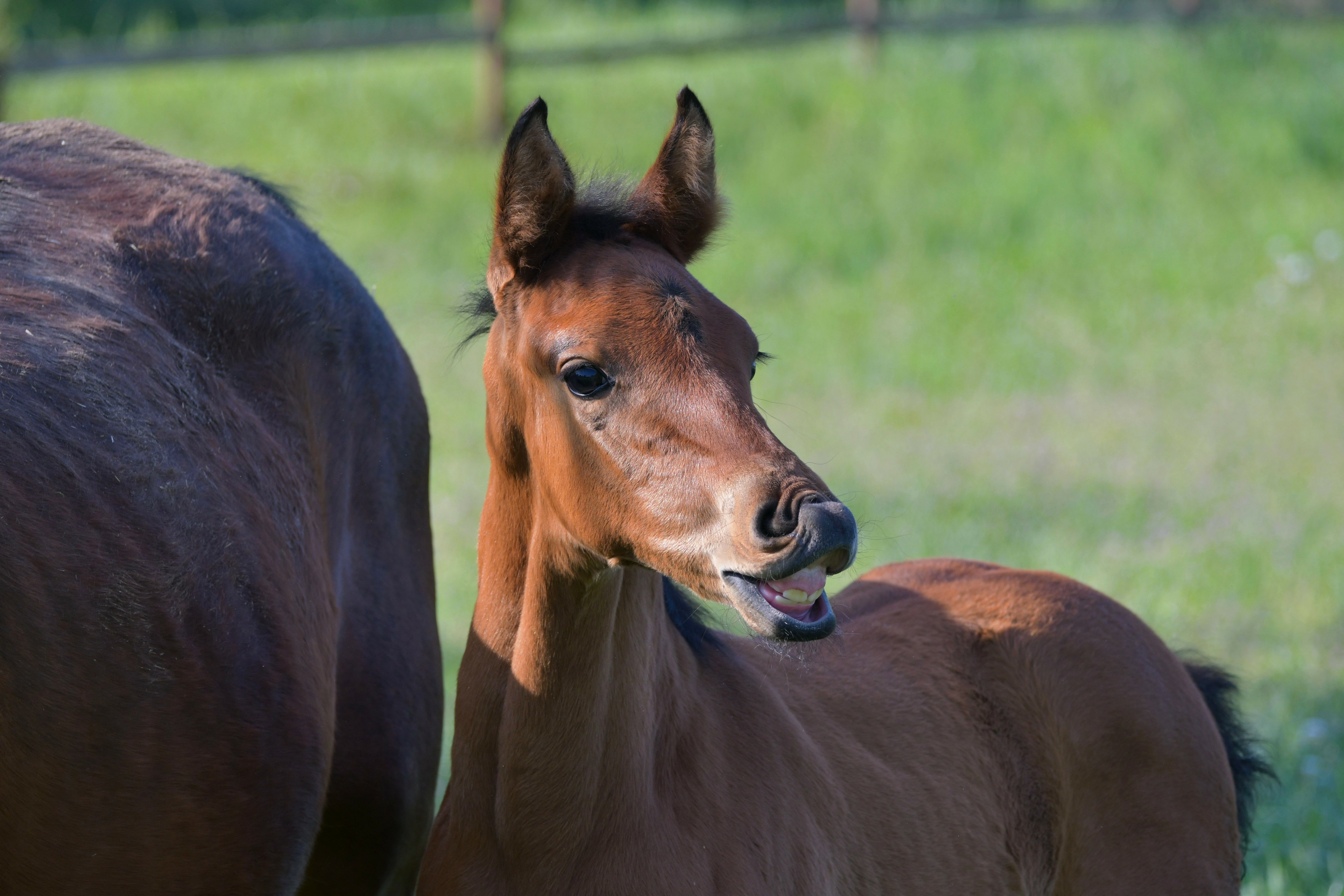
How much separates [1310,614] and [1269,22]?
9.13 m

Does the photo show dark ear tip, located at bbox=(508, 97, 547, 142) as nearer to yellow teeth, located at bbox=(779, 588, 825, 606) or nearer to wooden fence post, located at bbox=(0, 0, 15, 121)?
yellow teeth, located at bbox=(779, 588, 825, 606)

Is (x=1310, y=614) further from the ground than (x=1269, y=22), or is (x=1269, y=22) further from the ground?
(x=1269, y=22)

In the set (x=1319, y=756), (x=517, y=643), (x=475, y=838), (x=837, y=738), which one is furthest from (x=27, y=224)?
(x=1319, y=756)

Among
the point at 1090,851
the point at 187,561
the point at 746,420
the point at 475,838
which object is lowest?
the point at 1090,851

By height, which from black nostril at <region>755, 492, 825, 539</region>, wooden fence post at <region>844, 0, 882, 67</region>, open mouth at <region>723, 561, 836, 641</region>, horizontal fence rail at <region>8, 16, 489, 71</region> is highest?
wooden fence post at <region>844, 0, 882, 67</region>

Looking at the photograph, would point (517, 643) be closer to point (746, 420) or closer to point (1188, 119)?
point (746, 420)

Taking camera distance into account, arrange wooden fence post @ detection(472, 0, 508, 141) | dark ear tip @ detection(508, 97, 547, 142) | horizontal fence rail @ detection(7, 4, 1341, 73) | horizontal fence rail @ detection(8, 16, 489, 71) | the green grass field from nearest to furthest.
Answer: dark ear tip @ detection(508, 97, 547, 142)
the green grass field
horizontal fence rail @ detection(8, 16, 489, 71)
horizontal fence rail @ detection(7, 4, 1341, 73)
wooden fence post @ detection(472, 0, 508, 141)

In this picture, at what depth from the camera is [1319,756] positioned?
465 cm

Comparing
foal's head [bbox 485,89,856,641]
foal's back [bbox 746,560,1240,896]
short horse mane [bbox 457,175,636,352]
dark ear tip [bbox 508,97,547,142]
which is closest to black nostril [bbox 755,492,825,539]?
foal's head [bbox 485,89,856,641]

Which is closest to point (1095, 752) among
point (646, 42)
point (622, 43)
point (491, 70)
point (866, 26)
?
point (491, 70)

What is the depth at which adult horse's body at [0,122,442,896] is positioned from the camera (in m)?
2.27

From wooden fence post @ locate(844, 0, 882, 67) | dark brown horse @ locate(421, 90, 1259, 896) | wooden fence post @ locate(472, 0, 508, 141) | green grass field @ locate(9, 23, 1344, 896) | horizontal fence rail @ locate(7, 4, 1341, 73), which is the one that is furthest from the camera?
wooden fence post @ locate(844, 0, 882, 67)

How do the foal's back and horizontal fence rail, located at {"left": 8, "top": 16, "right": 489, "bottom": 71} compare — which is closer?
the foal's back

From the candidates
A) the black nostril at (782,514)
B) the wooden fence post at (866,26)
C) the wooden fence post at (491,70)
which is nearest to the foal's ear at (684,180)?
the black nostril at (782,514)
